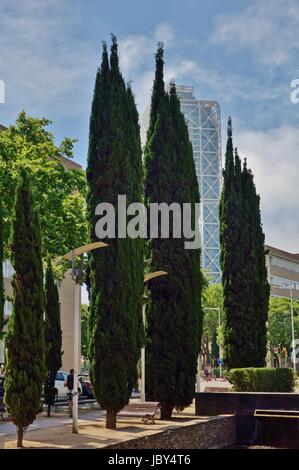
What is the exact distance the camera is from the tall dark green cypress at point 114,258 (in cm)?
1664

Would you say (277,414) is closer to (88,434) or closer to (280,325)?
(88,434)

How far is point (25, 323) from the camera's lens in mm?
13078

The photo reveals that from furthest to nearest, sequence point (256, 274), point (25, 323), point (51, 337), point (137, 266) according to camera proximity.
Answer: point (256, 274) < point (51, 337) < point (137, 266) < point (25, 323)

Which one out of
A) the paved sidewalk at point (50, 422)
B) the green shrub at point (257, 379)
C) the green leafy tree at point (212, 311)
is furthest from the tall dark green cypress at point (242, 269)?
the green leafy tree at point (212, 311)

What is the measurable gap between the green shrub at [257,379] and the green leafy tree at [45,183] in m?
7.75

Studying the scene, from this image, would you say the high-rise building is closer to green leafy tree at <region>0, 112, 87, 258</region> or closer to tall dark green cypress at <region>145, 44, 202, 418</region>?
green leafy tree at <region>0, 112, 87, 258</region>

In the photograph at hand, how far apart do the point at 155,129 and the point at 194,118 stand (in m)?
127

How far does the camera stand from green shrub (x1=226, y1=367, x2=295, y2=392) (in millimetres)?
24203

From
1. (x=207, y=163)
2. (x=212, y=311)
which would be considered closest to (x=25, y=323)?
(x=212, y=311)

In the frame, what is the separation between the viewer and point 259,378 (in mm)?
24234

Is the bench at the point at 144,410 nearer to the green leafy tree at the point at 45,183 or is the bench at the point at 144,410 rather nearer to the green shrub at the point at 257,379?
the green shrub at the point at 257,379

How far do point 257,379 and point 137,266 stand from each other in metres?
8.71

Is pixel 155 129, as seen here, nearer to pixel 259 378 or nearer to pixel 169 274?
pixel 169 274
